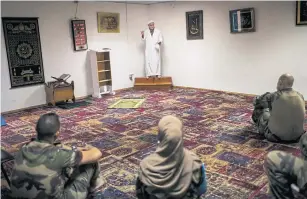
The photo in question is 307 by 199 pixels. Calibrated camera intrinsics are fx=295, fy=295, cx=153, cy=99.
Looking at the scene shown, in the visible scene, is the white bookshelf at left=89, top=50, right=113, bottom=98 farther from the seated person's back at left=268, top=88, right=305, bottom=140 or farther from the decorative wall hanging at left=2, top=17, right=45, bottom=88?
the seated person's back at left=268, top=88, right=305, bottom=140

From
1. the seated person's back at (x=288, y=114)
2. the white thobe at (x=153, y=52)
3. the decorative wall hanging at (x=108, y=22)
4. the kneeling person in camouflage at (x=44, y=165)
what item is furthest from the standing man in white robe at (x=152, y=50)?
the kneeling person in camouflage at (x=44, y=165)

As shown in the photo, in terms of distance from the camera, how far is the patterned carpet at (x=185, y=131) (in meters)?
2.88

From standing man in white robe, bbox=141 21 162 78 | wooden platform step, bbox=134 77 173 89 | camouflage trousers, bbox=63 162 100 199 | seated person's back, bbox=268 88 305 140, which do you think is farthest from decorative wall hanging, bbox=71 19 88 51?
camouflage trousers, bbox=63 162 100 199

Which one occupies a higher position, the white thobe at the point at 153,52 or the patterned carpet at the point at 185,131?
the white thobe at the point at 153,52

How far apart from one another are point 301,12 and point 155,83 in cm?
380

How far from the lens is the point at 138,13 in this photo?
319 inches

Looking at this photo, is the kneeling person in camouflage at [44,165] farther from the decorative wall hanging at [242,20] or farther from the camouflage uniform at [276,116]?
the decorative wall hanging at [242,20]

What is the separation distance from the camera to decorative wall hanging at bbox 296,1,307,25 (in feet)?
18.0

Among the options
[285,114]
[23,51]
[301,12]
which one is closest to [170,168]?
[285,114]

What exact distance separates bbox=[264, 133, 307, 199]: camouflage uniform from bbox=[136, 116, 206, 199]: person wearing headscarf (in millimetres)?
603

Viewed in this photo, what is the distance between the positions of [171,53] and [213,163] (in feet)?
17.0

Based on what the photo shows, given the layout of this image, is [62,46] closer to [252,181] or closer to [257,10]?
[257,10]

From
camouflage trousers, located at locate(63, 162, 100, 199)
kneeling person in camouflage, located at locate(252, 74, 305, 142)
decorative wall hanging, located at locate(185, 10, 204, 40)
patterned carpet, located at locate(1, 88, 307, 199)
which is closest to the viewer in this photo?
camouflage trousers, located at locate(63, 162, 100, 199)

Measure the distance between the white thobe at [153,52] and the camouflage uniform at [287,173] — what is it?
19.5ft
